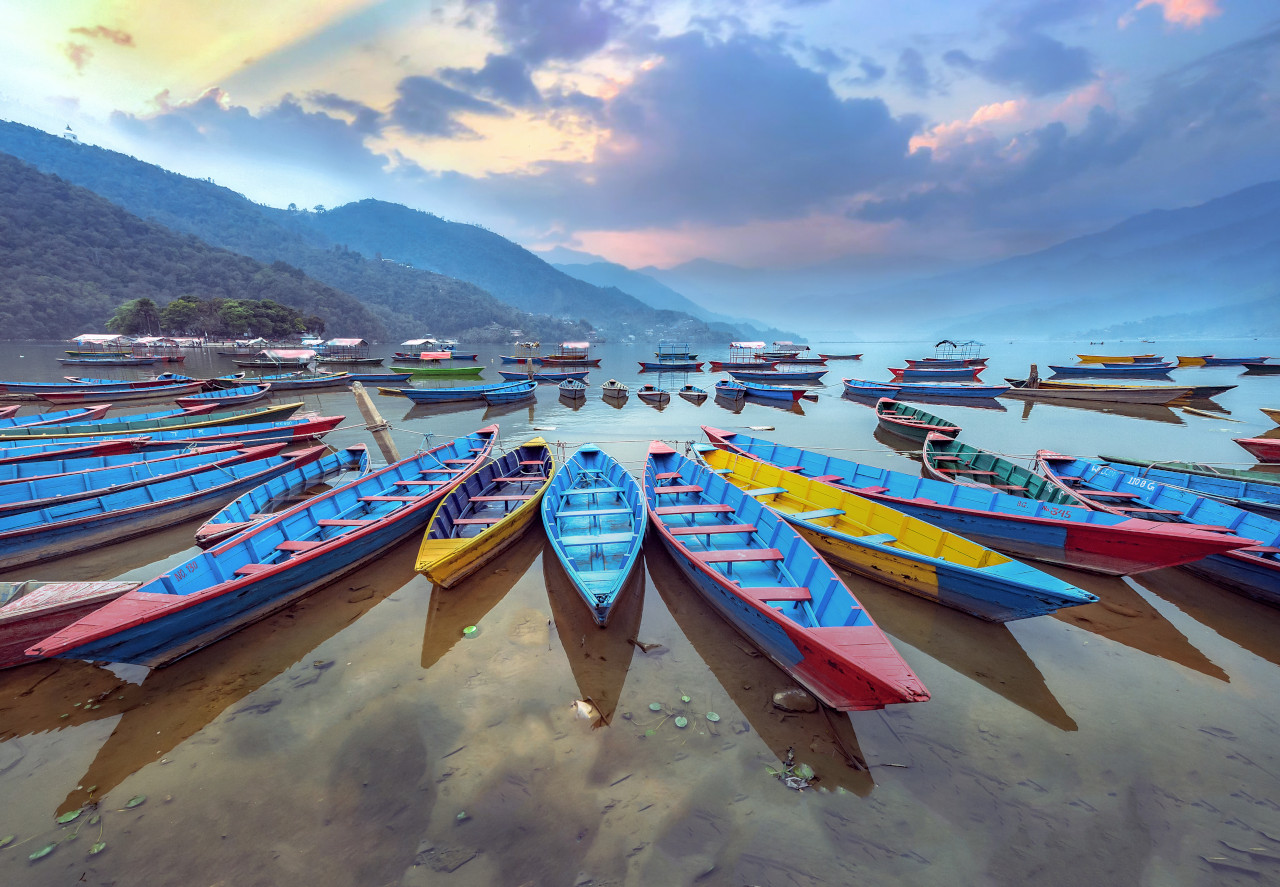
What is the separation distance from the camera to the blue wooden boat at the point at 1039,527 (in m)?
8.48

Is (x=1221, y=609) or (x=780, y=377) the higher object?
(x=780, y=377)

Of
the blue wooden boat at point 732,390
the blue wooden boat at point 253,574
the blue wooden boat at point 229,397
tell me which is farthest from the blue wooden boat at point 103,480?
the blue wooden boat at point 732,390

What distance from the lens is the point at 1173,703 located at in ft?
23.3

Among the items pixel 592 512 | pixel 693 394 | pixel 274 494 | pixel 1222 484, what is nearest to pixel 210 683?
pixel 592 512

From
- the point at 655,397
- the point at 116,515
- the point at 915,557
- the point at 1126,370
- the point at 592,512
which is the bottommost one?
the point at 116,515

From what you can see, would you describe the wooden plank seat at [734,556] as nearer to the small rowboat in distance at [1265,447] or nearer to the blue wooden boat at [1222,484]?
the blue wooden boat at [1222,484]

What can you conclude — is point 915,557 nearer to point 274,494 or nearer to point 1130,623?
point 1130,623

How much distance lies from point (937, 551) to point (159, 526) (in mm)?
19926

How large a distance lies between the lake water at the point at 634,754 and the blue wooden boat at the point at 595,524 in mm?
976

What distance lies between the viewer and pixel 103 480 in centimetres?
1272

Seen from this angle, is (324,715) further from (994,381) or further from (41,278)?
(41,278)

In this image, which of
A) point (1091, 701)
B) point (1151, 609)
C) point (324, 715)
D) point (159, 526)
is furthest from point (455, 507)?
point (1151, 609)

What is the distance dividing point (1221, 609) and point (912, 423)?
16113 mm

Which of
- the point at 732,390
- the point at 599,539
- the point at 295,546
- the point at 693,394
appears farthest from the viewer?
the point at 693,394
